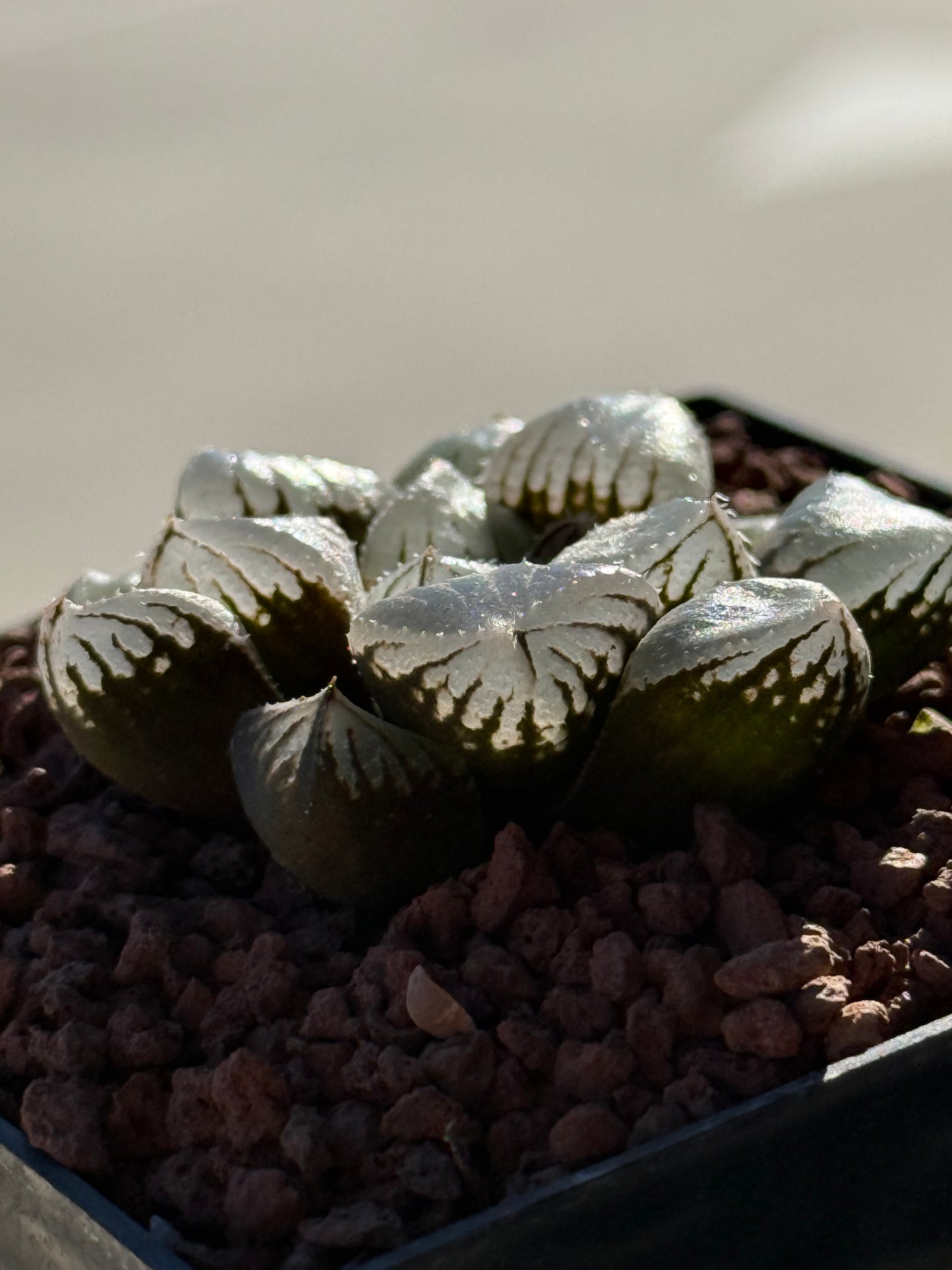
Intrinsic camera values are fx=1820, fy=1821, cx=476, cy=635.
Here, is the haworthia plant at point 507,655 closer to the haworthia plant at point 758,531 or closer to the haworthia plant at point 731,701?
the haworthia plant at point 731,701

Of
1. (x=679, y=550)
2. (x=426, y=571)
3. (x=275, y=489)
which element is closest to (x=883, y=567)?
(x=679, y=550)

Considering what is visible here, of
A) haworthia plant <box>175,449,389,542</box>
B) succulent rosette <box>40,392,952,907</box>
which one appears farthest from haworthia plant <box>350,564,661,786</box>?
haworthia plant <box>175,449,389,542</box>

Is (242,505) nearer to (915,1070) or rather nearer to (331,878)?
(331,878)

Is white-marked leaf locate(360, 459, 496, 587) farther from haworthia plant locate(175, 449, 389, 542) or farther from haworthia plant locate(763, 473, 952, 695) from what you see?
haworthia plant locate(763, 473, 952, 695)

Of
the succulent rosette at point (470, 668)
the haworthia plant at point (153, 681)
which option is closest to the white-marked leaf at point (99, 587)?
the succulent rosette at point (470, 668)

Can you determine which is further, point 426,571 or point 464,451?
point 464,451

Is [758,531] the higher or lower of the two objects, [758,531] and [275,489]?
the lower

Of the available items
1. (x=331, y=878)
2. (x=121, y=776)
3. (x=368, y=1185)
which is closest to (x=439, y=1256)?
(x=368, y=1185)

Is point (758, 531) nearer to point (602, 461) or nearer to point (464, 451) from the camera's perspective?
point (602, 461)
